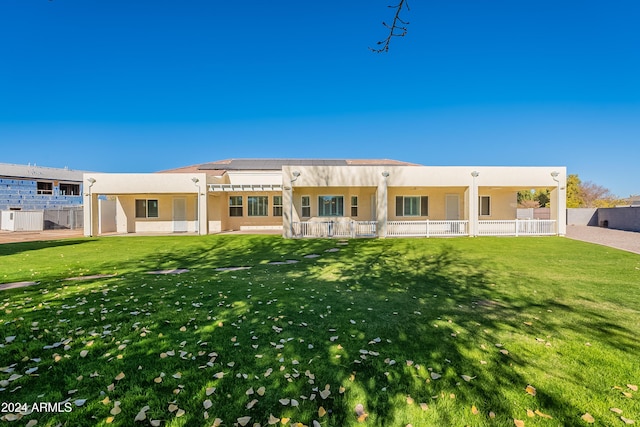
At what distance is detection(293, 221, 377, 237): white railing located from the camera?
1712 centimetres

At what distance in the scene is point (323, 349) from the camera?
3768mm

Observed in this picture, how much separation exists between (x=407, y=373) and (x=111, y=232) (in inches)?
906

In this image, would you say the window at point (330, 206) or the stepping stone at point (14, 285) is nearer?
the stepping stone at point (14, 285)

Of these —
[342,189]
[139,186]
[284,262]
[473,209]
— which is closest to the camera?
[284,262]

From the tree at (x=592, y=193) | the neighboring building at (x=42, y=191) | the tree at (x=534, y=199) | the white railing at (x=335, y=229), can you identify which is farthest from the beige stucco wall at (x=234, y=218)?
the tree at (x=592, y=193)

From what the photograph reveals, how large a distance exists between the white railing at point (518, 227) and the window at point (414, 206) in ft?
10.8

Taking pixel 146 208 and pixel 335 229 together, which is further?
pixel 146 208

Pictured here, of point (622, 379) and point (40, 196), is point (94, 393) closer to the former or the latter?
point (622, 379)

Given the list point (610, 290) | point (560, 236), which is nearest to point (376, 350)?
point (610, 290)

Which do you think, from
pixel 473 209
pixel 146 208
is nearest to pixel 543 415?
pixel 473 209

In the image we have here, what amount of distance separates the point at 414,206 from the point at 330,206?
5.42m

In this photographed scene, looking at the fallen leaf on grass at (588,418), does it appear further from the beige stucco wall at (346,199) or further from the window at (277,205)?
the window at (277,205)

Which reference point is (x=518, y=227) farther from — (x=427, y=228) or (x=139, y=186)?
(x=139, y=186)

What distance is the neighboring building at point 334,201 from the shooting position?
16984 millimetres
